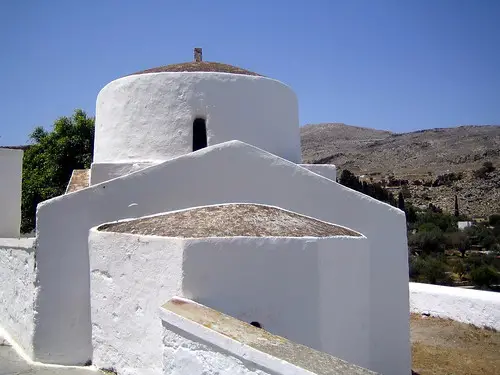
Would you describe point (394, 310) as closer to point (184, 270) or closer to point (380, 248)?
point (380, 248)

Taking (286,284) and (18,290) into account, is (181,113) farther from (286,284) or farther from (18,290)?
(286,284)

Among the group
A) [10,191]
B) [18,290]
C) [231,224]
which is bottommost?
[18,290]

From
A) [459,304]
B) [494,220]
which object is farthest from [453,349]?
[494,220]

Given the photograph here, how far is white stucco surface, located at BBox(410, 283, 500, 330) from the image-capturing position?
8023mm

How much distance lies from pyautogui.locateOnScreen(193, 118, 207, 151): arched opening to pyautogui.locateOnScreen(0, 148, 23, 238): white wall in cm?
472

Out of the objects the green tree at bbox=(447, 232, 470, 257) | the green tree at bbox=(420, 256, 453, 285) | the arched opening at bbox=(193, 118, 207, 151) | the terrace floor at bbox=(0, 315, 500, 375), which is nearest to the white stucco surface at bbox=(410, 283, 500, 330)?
the terrace floor at bbox=(0, 315, 500, 375)

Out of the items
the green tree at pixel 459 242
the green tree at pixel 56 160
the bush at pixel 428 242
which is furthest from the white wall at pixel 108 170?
the green tree at pixel 459 242

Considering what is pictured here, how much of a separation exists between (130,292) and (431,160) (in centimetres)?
4353

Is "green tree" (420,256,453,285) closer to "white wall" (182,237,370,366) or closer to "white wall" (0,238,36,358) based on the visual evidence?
"white wall" (182,237,370,366)

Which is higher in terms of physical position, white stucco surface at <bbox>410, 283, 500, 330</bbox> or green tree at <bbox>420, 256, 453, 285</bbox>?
white stucco surface at <bbox>410, 283, 500, 330</bbox>

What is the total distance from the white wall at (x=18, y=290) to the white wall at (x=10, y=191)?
9.29ft

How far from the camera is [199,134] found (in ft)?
27.2

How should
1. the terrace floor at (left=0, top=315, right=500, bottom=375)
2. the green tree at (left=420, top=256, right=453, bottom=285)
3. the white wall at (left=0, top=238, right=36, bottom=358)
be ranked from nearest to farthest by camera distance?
the terrace floor at (left=0, top=315, right=500, bottom=375), the white wall at (left=0, top=238, right=36, bottom=358), the green tree at (left=420, top=256, right=453, bottom=285)

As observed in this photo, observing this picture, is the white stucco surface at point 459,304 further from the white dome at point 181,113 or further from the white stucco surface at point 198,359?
the white stucco surface at point 198,359
